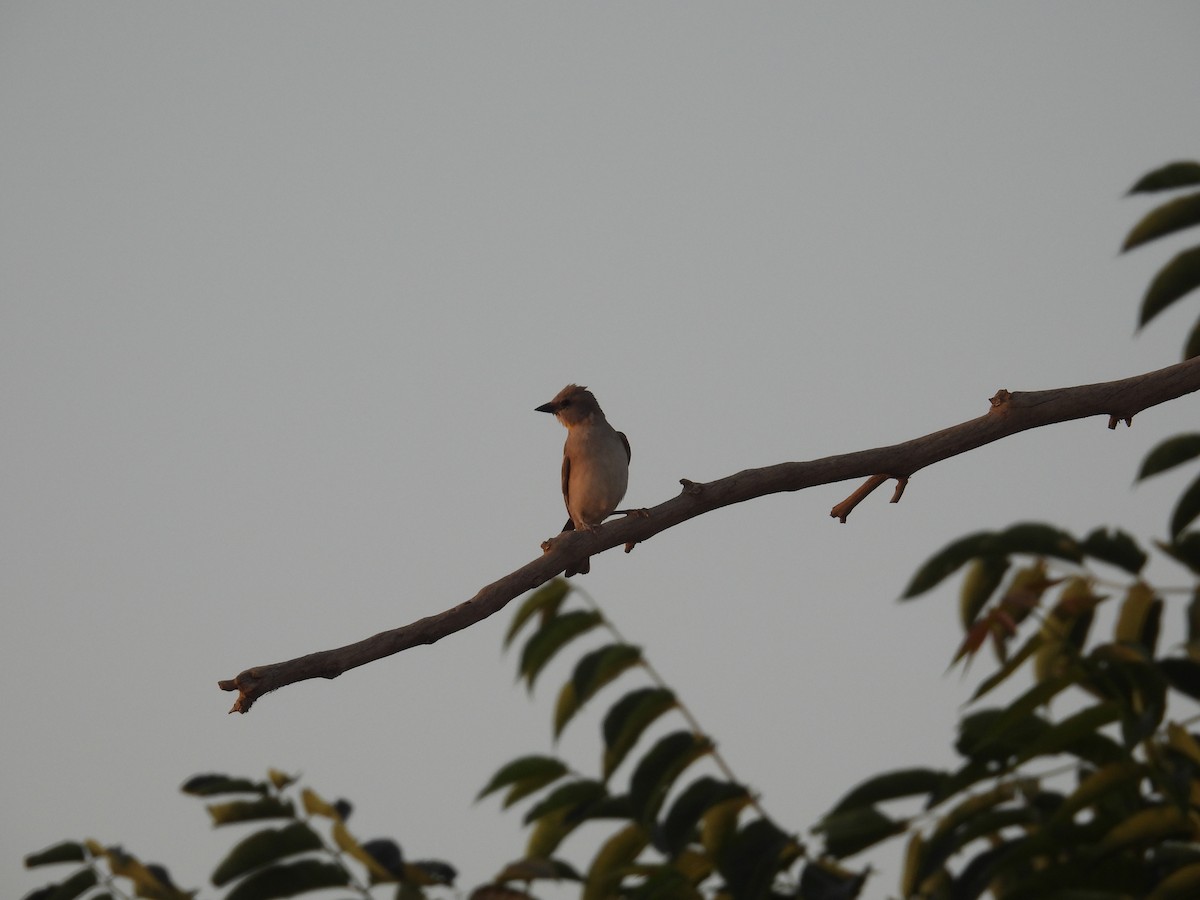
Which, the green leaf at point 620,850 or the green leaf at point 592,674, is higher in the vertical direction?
the green leaf at point 592,674

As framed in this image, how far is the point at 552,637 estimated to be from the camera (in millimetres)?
3223

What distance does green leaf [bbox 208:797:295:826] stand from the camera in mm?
2475

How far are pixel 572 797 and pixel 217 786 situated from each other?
30.9 inches

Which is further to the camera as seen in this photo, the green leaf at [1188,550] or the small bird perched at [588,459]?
the small bird perched at [588,459]

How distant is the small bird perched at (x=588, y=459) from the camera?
9906 millimetres

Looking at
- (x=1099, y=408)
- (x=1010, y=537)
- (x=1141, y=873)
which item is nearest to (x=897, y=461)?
(x=1099, y=408)

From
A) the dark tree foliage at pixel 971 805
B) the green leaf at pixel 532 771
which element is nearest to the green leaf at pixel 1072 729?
the dark tree foliage at pixel 971 805

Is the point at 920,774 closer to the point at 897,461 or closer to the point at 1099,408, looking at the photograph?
the point at 897,461

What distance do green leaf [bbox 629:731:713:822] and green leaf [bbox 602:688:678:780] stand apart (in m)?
0.10

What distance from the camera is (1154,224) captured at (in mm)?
3680

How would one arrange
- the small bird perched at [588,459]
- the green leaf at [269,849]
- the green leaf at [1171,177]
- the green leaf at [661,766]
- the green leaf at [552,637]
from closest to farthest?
the green leaf at [269,849] → the green leaf at [661,766] → the green leaf at [552,637] → the green leaf at [1171,177] → the small bird perched at [588,459]

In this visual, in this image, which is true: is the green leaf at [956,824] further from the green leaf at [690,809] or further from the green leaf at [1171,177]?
the green leaf at [1171,177]

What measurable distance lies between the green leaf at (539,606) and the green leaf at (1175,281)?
1921 millimetres

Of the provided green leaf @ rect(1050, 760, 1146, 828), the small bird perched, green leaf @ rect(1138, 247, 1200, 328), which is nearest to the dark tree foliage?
green leaf @ rect(1050, 760, 1146, 828)
